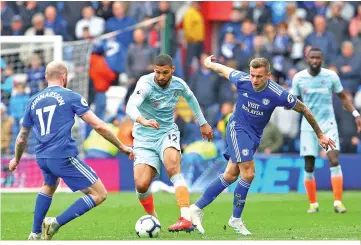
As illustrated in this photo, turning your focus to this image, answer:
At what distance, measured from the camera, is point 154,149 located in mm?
13039

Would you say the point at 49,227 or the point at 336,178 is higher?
the point at 49,227

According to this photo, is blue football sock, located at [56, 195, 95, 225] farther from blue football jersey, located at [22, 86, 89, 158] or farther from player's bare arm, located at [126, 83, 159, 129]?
player's bare arm, located at [126, 83, 159, 129]

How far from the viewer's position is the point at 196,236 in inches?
482

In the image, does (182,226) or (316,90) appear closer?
(182,226)

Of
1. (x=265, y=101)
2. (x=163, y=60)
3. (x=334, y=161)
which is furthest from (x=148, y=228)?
(x=334, y=161)

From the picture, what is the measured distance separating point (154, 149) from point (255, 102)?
142 centimetres

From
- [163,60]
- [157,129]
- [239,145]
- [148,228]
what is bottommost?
[148,228]

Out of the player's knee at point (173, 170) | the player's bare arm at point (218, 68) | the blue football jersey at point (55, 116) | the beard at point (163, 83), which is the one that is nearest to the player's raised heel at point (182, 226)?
the player's knee at point (173, 170)

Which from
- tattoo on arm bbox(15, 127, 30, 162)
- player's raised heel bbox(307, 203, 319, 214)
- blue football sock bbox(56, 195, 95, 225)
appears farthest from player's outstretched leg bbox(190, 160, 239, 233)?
player's raised heel bbox(307, 203, 319, 214)

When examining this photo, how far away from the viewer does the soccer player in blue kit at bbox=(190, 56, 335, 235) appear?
12.7m

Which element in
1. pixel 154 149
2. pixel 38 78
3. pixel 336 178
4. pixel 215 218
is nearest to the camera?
pixel 154 149

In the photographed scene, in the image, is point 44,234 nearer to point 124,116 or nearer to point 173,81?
point 173,81

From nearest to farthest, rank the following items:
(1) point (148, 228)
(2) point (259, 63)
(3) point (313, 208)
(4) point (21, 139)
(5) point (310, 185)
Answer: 1. (4) point (21, 139)
2. (1) point (148, 228)
3. (2) point (259, 63)
4. (3) point (313, 208)
5. (5) point (310, 185)

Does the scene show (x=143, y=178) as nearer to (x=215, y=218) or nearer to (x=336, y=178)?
(x=215, y=218)
